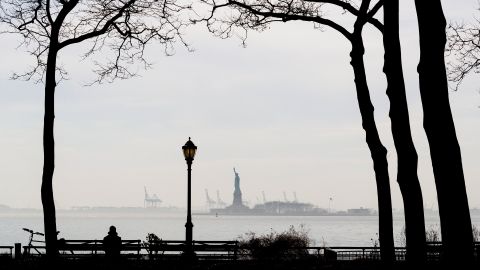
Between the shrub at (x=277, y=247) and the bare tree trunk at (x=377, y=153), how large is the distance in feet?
29.4

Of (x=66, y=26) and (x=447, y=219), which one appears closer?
(x=447, y=219)

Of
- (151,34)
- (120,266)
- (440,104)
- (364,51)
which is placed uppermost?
(151,34)

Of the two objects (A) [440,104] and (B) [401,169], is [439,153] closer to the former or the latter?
(A) [440,104]

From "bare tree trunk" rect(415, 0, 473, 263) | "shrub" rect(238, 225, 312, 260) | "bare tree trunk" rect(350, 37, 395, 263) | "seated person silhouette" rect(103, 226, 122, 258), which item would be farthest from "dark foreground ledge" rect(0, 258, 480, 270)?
"bare tree trunk" rect(415, 0, 473, 263)

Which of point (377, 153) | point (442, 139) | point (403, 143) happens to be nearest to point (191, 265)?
point (377, 153)

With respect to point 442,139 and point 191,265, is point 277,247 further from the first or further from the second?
point 442,139

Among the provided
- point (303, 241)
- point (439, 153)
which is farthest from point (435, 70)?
point (303, 241)

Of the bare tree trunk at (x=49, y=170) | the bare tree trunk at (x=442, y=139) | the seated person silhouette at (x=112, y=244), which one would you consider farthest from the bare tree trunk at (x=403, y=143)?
the seated person silhouette at (x=112, y=244)

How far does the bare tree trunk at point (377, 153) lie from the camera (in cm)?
1839

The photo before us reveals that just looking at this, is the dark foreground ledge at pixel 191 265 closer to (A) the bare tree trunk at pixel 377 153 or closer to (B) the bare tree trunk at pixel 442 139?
(A) the bare tree trunk at pixel 377 153

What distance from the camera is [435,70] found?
42.3ft

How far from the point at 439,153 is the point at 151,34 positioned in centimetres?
1405

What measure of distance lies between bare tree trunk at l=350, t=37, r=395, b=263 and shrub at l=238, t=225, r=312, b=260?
8.97m

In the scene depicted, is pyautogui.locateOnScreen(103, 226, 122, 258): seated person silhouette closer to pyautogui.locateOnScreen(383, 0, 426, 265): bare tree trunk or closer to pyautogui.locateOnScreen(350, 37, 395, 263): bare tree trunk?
pyautogui.locateOnScreen(350, 37, 395, 263): bare tree trunk
